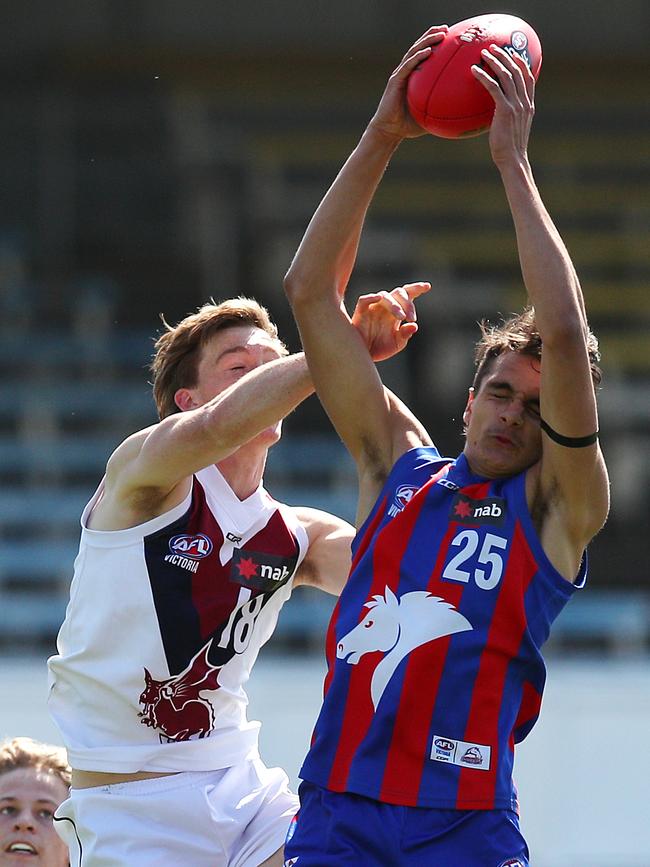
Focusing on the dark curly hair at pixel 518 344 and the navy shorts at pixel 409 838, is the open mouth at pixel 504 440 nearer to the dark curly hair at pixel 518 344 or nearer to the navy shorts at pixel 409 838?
the dark curly hair at pixel 518 344

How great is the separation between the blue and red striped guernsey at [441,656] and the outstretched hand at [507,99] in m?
0.67

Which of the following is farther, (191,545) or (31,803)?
(31,803)

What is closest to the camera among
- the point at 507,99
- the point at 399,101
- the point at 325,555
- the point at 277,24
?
the point at 507,99

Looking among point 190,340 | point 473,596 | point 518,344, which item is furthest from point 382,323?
point 190,340

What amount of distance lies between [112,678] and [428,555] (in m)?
1.23

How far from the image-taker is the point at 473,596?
2.99 metres

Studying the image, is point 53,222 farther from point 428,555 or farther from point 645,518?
point 428,555

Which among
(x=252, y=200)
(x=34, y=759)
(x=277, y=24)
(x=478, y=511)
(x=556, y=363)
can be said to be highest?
(x=277, y=24)

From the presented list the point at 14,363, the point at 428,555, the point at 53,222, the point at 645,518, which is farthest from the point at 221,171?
the point at 428,555

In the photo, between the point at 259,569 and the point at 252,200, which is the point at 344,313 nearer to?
the point at 259,569

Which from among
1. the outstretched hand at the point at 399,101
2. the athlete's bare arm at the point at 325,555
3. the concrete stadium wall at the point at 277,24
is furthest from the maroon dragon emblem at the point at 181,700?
the concrete stadium wall at the point at 277,24

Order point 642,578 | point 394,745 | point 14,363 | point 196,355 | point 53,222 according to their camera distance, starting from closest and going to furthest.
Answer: point 394,745, point 196,355, point 642,578, point 14,363, point 53,222

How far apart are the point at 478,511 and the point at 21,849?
231 centimetres

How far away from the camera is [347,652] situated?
9.98ft
